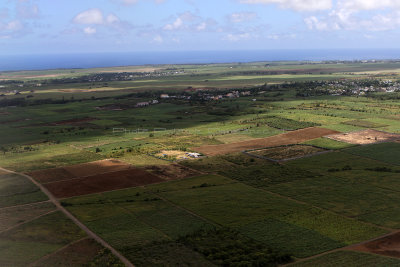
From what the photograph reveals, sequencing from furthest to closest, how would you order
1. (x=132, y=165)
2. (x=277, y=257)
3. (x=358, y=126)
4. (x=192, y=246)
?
(x=358, y=126), (x=132, y=165), (x=192, y=246), (x=277, y=257)

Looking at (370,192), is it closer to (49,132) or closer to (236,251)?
(236,251)

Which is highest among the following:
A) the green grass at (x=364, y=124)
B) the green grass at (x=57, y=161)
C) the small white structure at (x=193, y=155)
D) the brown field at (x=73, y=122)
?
the green grass at (x=364, y=124)

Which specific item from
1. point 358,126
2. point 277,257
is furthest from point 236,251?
point 358,126

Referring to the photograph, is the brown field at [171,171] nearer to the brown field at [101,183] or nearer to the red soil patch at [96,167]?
the brown field at [101,183]

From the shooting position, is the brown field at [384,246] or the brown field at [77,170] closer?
the brown field at [384,246]

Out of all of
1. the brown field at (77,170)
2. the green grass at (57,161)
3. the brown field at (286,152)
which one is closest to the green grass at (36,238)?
the brown field at (77,170)

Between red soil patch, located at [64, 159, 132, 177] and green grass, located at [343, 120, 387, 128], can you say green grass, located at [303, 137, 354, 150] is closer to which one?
green grass, located at [343, 120, 387, 128]
